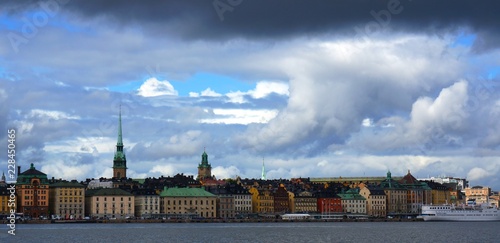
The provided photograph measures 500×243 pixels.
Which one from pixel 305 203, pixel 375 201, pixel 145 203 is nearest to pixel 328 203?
pixel 305 203

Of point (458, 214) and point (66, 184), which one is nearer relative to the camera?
point (66, 184)

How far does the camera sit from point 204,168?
19162 centimetres

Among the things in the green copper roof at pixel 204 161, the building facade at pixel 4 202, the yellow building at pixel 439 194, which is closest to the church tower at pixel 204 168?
the green copper roof at pixel 204 161

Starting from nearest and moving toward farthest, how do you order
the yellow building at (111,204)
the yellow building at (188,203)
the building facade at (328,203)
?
the yellow building at (111,204), the yellow building at (188,203), the building facade at (328,203)

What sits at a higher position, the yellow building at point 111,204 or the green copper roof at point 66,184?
the green copper roof at point 66,184

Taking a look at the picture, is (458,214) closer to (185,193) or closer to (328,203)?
(328,203)

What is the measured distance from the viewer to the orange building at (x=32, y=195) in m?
141

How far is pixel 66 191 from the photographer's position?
144m

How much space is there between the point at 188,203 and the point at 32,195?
2387 centimetres

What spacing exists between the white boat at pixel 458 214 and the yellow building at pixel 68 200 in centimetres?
5203

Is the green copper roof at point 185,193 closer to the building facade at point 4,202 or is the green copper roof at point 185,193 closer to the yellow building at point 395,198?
the building facade at point 4,202

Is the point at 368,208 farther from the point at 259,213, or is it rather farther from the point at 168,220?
the point at 168,220

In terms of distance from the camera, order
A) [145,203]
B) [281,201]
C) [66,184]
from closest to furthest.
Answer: [66,184]
[145,203]
[281,201]
